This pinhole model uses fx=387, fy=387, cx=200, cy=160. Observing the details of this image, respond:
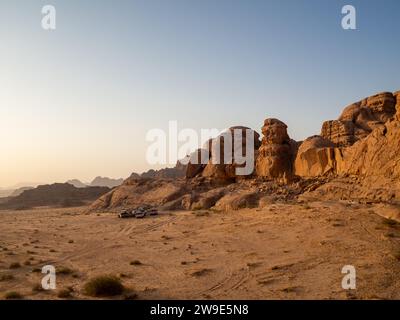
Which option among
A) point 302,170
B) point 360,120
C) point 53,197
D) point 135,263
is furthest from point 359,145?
point 53,197

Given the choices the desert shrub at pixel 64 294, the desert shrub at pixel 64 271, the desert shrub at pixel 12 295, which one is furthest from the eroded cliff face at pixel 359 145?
the desert shrub at pixel 12 295

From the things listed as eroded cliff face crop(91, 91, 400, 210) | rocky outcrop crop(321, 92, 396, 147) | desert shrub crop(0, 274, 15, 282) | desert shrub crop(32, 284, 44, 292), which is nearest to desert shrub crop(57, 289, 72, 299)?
desert shrub crop(32, 284, 44, 292)

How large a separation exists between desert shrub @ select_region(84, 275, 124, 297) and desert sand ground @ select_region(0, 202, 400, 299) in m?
0.46

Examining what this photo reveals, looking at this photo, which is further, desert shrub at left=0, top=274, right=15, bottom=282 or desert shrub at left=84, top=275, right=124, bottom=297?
desert shrub at left=0, top=274, right=15, bottom=282

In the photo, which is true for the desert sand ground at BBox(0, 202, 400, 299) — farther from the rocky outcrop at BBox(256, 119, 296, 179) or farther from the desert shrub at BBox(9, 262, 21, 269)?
the rocky outcrop at BBox(256, 119, 296, 179)

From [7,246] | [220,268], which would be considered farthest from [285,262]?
[7,246]

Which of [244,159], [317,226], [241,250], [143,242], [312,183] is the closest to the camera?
[241,250]

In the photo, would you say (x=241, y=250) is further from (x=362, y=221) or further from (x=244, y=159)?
(x=244, y=159)

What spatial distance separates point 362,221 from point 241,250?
220 inches

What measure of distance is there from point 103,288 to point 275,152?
2628 cm

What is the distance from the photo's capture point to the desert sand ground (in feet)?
36.5

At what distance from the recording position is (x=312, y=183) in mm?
28203

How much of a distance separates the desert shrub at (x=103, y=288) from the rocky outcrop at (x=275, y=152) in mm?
24057

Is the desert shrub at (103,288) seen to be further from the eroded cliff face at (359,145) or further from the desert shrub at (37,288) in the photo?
the eroded cliff face at (359,145)
